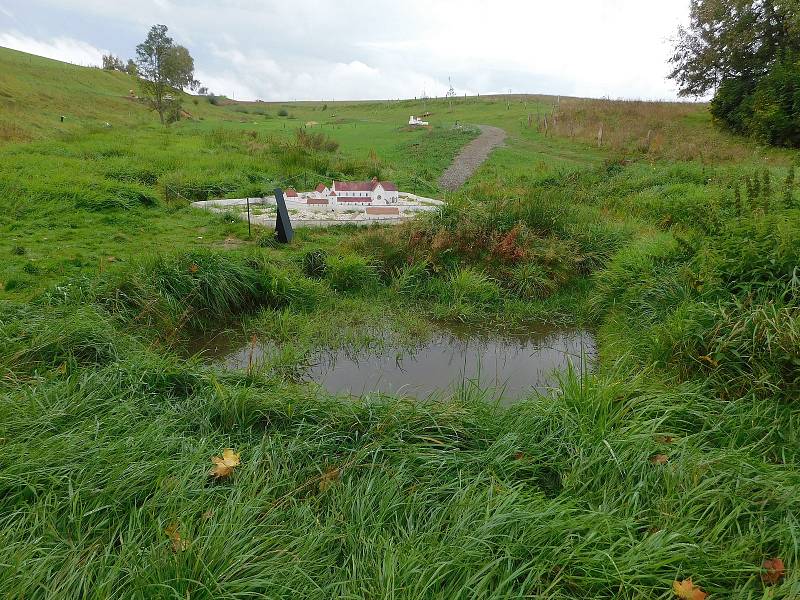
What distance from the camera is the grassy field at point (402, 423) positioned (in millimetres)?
2260

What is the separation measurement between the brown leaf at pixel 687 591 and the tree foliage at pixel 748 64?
20835 millimetres

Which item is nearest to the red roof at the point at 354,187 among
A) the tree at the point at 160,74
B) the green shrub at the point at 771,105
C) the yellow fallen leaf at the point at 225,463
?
the yellow fallen leaf at the point at 225,463

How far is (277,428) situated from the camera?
3404 mm

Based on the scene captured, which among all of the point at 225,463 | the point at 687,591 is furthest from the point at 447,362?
the point at 687,591

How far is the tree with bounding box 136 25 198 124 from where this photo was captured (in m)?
26.9

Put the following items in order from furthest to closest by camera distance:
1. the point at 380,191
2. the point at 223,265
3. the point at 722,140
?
1. the point at 722,140
2. the point at 380,191
3. the point at 223,265

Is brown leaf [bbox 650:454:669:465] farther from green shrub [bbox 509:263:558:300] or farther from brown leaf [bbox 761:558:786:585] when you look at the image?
green shrub [bbox 509:263:558:300]

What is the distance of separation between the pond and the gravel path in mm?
8053

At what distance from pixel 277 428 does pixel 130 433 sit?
90cm

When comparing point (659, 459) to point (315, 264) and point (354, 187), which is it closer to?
point (315, 264)

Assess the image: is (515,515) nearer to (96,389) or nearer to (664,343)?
(664,343)

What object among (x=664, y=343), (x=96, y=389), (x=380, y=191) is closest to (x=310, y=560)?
(x=96, y=389)

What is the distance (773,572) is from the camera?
7.37 feet

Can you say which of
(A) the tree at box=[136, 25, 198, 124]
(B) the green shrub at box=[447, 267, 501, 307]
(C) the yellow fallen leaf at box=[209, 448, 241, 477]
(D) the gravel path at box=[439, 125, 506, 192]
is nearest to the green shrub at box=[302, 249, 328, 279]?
(B) the green shrub at box=[447, 267, 501, 307]
